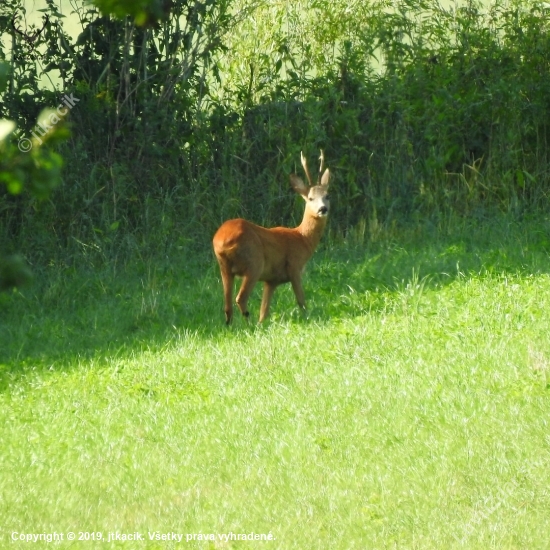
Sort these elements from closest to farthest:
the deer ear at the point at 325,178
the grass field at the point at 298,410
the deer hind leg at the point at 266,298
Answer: the grass field at the point at 298,410
the deer hind leg at the point at 266,298
the deer ear at the point at 325,178

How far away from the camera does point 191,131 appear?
11.7 m

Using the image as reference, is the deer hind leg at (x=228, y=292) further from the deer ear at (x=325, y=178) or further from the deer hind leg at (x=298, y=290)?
the deer ear at (x=325, y=178)

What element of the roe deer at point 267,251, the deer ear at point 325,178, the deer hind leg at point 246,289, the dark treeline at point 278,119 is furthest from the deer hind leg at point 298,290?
the dark treeline at point 278,119

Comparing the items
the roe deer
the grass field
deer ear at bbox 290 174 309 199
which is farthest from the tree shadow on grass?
deer ear at bbox 290 174 309 199

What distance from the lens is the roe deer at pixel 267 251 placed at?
26.9ft

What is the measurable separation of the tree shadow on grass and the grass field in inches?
1.2

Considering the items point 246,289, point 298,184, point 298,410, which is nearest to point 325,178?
point 298,184

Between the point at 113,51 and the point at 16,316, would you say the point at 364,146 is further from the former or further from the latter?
the point at 16,316

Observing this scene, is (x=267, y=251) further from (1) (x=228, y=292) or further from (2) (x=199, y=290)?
(2) (x=199, y=290)

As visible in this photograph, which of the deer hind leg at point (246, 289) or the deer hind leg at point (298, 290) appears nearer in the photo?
the deer hind leg at point (246, 289)

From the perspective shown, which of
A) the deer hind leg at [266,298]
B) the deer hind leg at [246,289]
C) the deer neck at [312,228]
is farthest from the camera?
the deer neck at [312,228]

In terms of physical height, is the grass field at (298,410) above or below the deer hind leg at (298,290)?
below

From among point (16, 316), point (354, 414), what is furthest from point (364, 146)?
point (354, 414)

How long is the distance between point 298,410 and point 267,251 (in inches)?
106
